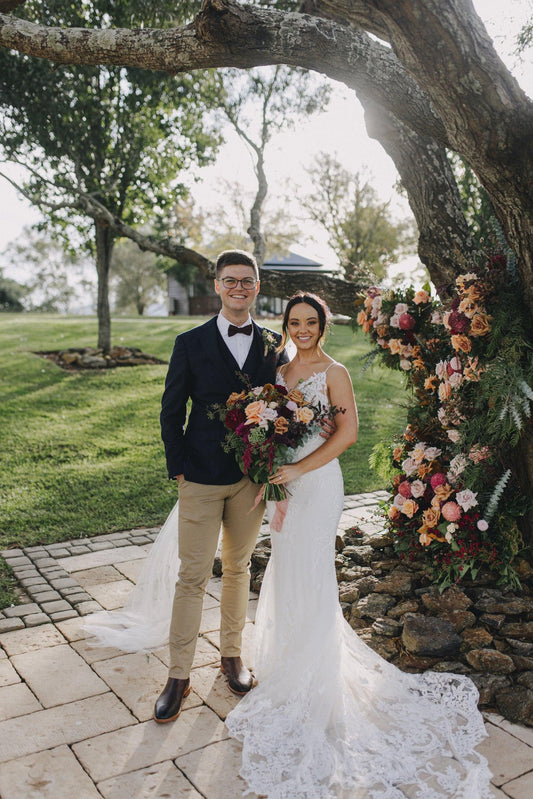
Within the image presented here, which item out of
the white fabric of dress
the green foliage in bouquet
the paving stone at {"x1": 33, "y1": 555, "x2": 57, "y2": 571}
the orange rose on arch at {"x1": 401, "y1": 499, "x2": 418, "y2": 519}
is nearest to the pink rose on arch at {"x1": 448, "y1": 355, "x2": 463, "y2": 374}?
the green foliage in bouquet

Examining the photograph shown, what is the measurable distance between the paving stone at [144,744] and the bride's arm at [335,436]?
1245 millimetres

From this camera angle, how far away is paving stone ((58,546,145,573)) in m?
5.49

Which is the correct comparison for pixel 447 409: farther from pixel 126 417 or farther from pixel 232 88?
pixel 232 88

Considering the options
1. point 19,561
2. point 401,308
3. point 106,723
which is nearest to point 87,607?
point 19,561

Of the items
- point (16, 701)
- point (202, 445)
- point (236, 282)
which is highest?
point (236, 282)

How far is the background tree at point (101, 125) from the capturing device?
12062 millimetres

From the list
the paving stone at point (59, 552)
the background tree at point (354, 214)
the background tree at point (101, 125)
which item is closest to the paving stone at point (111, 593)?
the paving stone at point (59, 552)

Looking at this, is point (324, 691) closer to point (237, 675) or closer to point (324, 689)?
point (324, 689)

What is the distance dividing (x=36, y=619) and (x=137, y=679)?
1070 millimetres

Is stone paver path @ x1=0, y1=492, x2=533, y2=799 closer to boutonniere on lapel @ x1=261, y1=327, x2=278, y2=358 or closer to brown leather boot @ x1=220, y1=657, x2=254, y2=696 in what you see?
brown leather boot @ x1=220, y1=657, x2=254, y2=696

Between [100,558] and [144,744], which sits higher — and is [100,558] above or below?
below

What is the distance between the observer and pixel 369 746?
3.11 meters

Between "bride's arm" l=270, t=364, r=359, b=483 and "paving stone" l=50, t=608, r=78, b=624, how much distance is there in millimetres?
2050

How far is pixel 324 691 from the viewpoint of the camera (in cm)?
333
